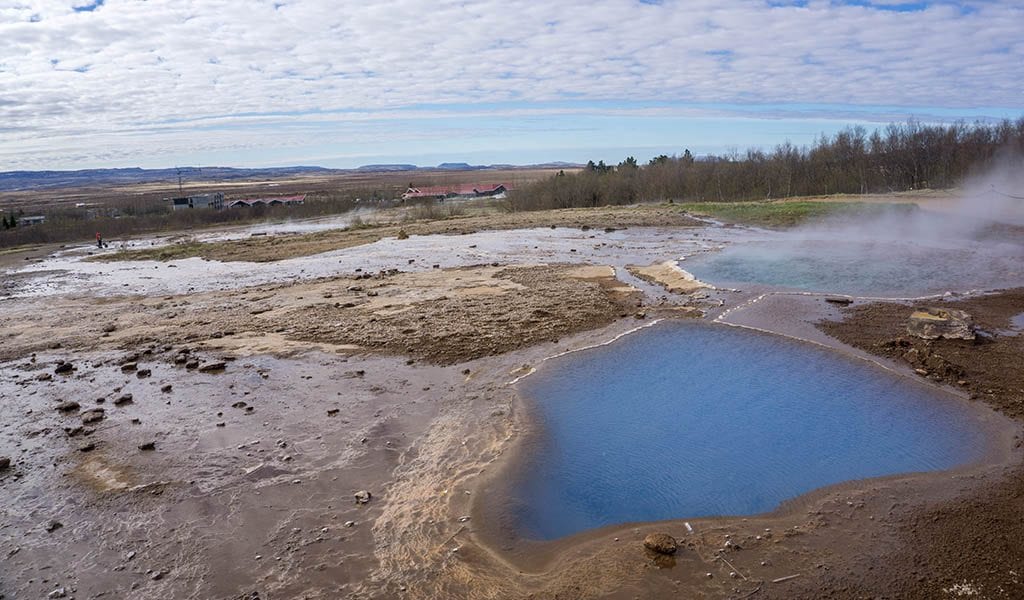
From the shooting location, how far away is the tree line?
40.3 meters

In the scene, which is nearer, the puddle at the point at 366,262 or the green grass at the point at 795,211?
the puddle at the point at 366,262

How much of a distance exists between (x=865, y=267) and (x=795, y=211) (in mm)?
11638

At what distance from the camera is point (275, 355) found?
33.6 ft

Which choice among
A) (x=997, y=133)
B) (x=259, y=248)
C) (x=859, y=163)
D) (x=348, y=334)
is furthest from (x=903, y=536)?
(x=997, y=133)

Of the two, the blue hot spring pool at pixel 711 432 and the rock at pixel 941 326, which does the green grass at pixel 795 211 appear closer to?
the rock at pixel 941 326

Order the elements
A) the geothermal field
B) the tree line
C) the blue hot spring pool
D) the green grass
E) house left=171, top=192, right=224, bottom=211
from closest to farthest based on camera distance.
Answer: the geothermal field < the blue hot spring pool < the green grass < the tree line < house left=171, top=192, right=224, bottom=211

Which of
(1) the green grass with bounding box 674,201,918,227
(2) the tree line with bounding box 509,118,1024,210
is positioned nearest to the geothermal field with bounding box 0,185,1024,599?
(1) the green grass with bounding box 674,201,918,227

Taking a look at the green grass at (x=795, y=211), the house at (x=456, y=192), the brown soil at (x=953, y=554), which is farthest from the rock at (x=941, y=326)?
the house at (x=456, y=192)

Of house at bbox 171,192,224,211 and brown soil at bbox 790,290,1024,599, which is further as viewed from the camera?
house at bbox 171,192,224,211

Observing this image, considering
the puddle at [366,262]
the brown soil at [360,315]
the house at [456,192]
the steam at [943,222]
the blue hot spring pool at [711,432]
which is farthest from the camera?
the house at [456,192]

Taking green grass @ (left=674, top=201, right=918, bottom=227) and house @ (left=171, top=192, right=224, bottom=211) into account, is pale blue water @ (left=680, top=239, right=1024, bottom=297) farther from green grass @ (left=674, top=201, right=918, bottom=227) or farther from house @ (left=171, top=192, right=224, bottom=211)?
house @ (left=171, top=192, right=224, bottom=211)

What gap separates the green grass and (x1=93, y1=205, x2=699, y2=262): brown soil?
6.67 feet

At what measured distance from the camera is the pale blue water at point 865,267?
535 inches

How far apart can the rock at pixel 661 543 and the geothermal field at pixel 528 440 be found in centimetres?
2
